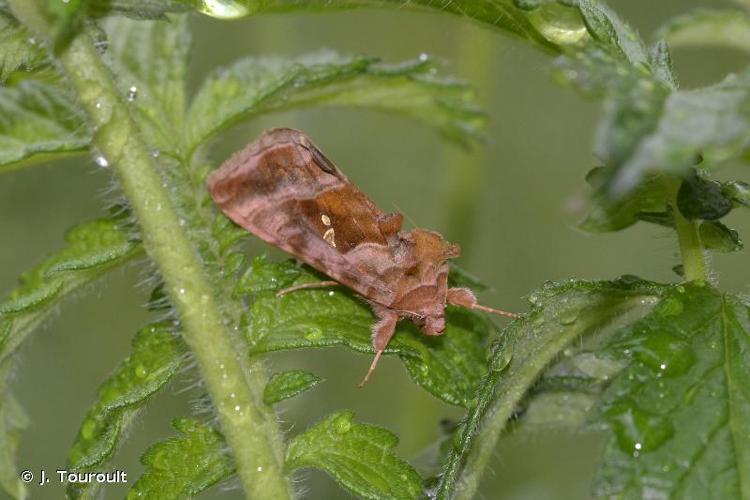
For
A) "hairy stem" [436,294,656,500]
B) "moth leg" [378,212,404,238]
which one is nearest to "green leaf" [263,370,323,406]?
"hairy stem" [436,294,656,500]

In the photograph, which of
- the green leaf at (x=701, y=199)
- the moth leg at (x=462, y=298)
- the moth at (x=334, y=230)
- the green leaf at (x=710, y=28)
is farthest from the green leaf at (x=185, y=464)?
the green leaf at (x=710, y=28)

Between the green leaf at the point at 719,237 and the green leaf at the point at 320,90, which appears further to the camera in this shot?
the green leaf at the point at 320,90

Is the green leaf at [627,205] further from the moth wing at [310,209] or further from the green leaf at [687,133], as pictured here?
the moth wing at [310,209]

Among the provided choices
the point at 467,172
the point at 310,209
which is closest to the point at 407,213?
the point at 467,172

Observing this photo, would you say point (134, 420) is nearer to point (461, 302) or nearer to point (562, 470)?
point (461, 302)

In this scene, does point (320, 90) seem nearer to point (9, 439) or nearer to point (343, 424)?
point (343, 424)
